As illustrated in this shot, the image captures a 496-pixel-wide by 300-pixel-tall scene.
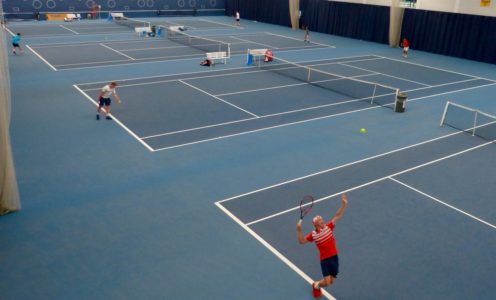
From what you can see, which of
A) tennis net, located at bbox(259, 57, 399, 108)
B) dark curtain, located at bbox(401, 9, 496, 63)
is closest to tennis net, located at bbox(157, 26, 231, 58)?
tennis net, located at bbox(259, 57, 399, 108)

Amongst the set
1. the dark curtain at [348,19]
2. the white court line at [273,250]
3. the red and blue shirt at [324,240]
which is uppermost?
the dark curtain at [348,19]

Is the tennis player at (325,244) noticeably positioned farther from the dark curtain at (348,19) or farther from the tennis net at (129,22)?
the tennis net at (129,22)

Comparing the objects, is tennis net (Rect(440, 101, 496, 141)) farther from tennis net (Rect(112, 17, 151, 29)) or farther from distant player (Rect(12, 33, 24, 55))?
tennis net (Rect(112, 17, 151, 29))

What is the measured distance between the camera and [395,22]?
1438 inches

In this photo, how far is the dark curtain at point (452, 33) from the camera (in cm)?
3158

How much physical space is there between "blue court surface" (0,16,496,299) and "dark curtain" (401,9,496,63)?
9482 mm

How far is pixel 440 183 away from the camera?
13.0 m

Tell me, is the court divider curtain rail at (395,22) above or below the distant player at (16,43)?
above

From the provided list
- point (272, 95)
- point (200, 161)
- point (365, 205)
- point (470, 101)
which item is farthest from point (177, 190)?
point (470, 101)

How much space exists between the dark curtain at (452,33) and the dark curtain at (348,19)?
2.60 m

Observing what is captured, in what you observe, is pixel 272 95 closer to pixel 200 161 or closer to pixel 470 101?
pixel 200 161

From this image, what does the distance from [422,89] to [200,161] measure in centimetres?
1513

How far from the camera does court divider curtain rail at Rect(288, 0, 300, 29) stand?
45.3 metres

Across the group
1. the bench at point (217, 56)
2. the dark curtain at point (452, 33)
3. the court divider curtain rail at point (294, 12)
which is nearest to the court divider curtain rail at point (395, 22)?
the dark curtain at point (452, 33)
